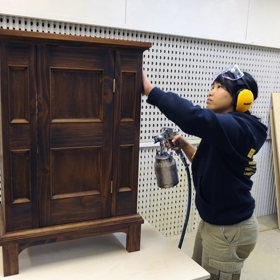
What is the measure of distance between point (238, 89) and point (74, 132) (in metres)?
0.64

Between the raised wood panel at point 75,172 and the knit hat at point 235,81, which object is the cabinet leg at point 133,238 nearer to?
the raised wood panel at point 75,172

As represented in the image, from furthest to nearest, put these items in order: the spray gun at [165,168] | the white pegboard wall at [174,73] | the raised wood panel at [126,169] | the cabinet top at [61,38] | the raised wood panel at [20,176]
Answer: the white pegboard wall at [174,73], the spray gun at [165,168], the raised wood panel at [126,169], the raised wood panel at [20,176], the cabinet top at [61,38]

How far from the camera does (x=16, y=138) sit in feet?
3.31

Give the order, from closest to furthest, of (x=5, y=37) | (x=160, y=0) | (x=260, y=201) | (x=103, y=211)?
(x=5, y=37)
(x=103, y=211)
(x=160, y=0)
(x=260, y=201)

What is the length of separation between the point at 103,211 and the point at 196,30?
1.34 m

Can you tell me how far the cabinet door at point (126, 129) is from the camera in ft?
3.66

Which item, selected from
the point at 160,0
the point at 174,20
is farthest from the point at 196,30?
the point at 160,0

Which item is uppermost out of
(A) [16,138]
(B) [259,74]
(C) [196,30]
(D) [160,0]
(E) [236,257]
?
(D) [160,0]

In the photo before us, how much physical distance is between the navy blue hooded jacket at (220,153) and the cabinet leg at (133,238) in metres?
0.29

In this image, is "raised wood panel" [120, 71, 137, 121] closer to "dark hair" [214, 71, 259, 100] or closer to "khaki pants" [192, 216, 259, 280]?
"dark hair" [214, 71, 259, 100]

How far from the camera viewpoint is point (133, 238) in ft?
4.06

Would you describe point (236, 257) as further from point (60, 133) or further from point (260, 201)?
point (260, 201)

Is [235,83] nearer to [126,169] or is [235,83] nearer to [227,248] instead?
[126,169]

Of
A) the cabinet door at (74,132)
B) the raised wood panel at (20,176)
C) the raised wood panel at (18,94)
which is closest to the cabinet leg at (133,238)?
the cabinet door at (74,132)
